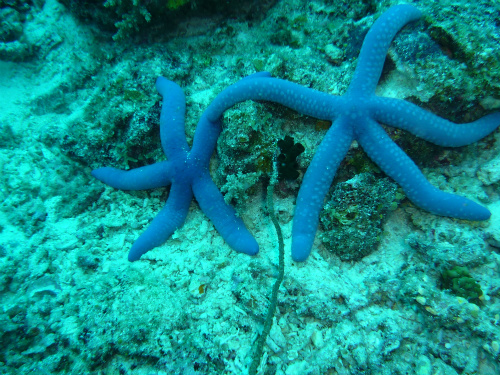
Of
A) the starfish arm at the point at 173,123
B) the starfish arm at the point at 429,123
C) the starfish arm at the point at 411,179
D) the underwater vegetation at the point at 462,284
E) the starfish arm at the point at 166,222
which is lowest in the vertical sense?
the starfish arm at the point at 166,222

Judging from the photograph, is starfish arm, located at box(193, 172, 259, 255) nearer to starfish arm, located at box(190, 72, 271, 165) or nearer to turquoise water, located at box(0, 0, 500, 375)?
turquoise water, located at box(0, 0, 500, 375)

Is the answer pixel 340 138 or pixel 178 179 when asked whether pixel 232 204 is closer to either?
pixel 178 179

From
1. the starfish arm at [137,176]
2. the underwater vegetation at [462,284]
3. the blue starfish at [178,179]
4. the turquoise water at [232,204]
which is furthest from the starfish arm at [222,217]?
the underwater vegetation at [462,284]

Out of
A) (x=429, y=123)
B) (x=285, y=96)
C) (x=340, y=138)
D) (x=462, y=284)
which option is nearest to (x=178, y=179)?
→ (x=285, y=96)

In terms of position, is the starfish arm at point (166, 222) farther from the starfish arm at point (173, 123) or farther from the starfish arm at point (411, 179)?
the starfish arm at point (411, 179)

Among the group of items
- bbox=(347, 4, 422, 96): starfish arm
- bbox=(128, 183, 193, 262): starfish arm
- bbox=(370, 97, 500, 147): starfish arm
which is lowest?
bbox=(128, 183, 193, 262): starfish arm

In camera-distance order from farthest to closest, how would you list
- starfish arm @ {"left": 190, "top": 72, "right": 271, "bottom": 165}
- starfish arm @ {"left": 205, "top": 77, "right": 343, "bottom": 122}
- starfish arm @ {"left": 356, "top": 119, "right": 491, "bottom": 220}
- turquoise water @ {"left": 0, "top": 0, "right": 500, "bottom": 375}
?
1. starfish arm @ {"left": 190, "top": 72, "right": 271, "bottom": 165}
2. starfish arm @ {"left": 205, "top": 77, "right": 343, "bottom": 122}
3. starfish arm @ {"left": 356, "top": 119, "right": 491, "bottom": 220}
4. turquoise water @ {"left": 0, "top": 0, "right": 500, "bottom": 375}

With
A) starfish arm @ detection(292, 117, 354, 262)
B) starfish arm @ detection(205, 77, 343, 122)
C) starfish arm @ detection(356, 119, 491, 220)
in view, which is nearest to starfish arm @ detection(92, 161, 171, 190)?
starfish arm @ detection(205, 77, 343, 122)
